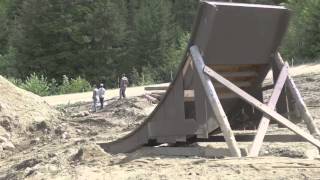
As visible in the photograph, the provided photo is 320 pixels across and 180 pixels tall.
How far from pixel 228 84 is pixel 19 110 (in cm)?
965

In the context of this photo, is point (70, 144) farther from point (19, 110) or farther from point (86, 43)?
point (86, 43)

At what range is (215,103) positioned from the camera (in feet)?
32.9

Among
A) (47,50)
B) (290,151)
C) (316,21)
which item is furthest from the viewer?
(47,50)

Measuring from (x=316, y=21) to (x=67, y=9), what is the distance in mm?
32353

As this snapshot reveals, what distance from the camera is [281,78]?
36.1 ft

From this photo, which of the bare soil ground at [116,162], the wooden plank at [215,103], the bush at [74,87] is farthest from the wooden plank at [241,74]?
the bush at [74,87]

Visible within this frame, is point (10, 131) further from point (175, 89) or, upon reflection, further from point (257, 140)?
point (257, 140)

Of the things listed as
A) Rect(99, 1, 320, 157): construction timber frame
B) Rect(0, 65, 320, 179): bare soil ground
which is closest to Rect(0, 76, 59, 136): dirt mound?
Rect(0, 65, 320, 179): bare soil ground

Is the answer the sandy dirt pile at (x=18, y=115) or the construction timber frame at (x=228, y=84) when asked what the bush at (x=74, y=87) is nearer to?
the sandy dirt pile at (x=18, y=115)

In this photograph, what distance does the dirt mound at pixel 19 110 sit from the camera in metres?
17.3

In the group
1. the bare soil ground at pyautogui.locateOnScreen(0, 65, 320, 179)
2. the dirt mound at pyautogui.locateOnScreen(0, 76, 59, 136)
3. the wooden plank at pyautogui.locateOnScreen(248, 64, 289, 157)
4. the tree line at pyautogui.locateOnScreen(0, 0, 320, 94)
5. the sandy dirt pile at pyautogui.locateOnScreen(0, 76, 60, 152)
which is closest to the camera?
the bare soil ground at pyautogui.locateOnScreen(0, 65, 320, 179)

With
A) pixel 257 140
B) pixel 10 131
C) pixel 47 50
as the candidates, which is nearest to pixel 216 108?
pixel 257 140

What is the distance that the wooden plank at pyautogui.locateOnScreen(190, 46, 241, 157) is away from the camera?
9.75 meters

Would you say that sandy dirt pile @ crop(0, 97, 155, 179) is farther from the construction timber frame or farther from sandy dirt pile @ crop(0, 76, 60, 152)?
the construction timber frame
